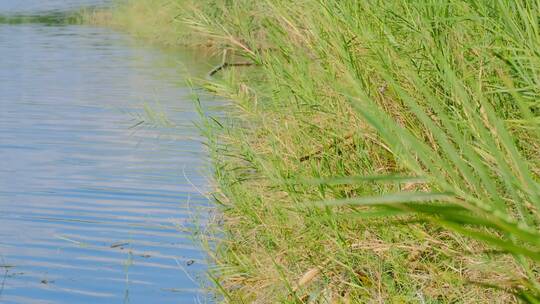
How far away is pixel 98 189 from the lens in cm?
981

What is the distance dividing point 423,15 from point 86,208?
4.71 meters

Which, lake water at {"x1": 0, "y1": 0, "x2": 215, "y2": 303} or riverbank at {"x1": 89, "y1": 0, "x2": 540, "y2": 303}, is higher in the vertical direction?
riverbank at {"x1": 89, "y1": 0, "x2": 540, "y2": 303}

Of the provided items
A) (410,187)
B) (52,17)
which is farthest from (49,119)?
(52,17)

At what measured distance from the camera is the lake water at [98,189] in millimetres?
6832

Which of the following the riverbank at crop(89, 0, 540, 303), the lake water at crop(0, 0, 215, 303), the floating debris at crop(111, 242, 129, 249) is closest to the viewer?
the riverbank at crop(89, 0, 540, 303)

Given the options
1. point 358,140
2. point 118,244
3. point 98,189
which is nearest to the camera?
point 358,140

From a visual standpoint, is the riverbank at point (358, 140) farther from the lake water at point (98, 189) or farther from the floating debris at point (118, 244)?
the floating debris at point (118, 244)

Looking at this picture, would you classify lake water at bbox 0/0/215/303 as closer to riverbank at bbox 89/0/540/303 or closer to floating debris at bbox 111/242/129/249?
floating debris at bbox 111/242/129/249

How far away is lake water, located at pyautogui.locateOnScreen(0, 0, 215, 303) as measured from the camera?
6832 mm

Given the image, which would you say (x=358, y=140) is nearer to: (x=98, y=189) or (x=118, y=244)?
(x=118, y=244)

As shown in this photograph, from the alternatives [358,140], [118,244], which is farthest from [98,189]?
[358,140]

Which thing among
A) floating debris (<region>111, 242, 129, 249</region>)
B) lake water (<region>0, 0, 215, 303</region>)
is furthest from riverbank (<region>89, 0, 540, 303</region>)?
floating debris (<region>111, 242, 129, 249</region>)

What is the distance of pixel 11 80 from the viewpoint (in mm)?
18750

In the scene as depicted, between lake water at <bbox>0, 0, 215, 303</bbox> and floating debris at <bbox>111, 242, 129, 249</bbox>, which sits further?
floating debris at <bbox>111, 242, 129, 249</bbox>
